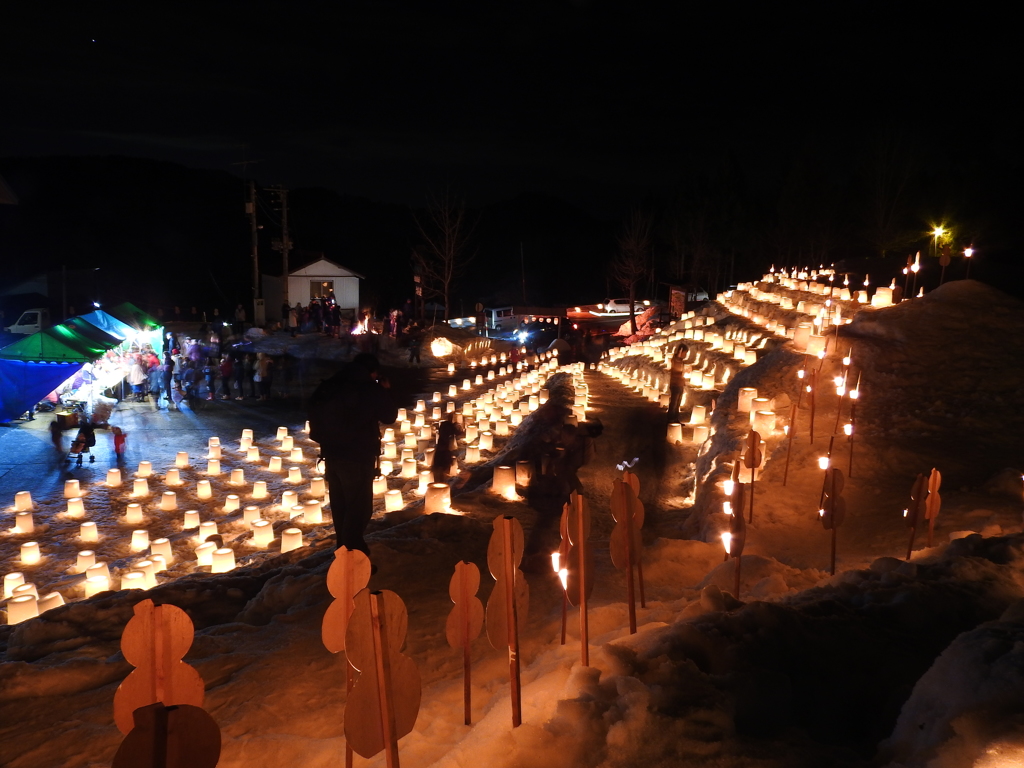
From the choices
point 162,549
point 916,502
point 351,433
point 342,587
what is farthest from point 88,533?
point 916,502

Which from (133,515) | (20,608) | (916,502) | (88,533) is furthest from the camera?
(133,515)

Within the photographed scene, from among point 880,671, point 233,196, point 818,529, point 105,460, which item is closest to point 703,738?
point 880,671

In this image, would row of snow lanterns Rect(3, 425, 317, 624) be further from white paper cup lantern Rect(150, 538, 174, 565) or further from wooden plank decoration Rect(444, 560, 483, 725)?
wooden plank decoration Rect(444, 560, 483, 725)

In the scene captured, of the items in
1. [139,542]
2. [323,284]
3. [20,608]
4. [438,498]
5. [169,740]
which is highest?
[323,284]

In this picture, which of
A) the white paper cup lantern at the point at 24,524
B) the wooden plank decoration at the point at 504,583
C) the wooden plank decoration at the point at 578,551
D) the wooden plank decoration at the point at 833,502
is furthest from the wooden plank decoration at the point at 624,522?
the white paper cup lantern at the point at 24,524

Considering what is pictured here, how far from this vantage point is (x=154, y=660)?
2494mm

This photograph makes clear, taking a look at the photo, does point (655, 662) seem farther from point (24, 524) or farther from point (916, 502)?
point (24, 524)

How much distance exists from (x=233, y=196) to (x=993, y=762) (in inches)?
3732

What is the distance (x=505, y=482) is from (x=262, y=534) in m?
3.25

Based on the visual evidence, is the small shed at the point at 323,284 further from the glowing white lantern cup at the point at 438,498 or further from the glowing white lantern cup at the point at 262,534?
the glowing white lantern cup at the point at 438,498

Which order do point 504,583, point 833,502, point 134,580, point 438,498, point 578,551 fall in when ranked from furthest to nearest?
point 438,498 → point 134,580 → point 833,502 → point 578,551 → point 504,583

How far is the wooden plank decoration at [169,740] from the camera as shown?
186 cm

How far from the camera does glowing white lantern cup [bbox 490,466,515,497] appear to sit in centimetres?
866

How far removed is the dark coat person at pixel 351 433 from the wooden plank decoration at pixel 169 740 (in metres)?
3.48
